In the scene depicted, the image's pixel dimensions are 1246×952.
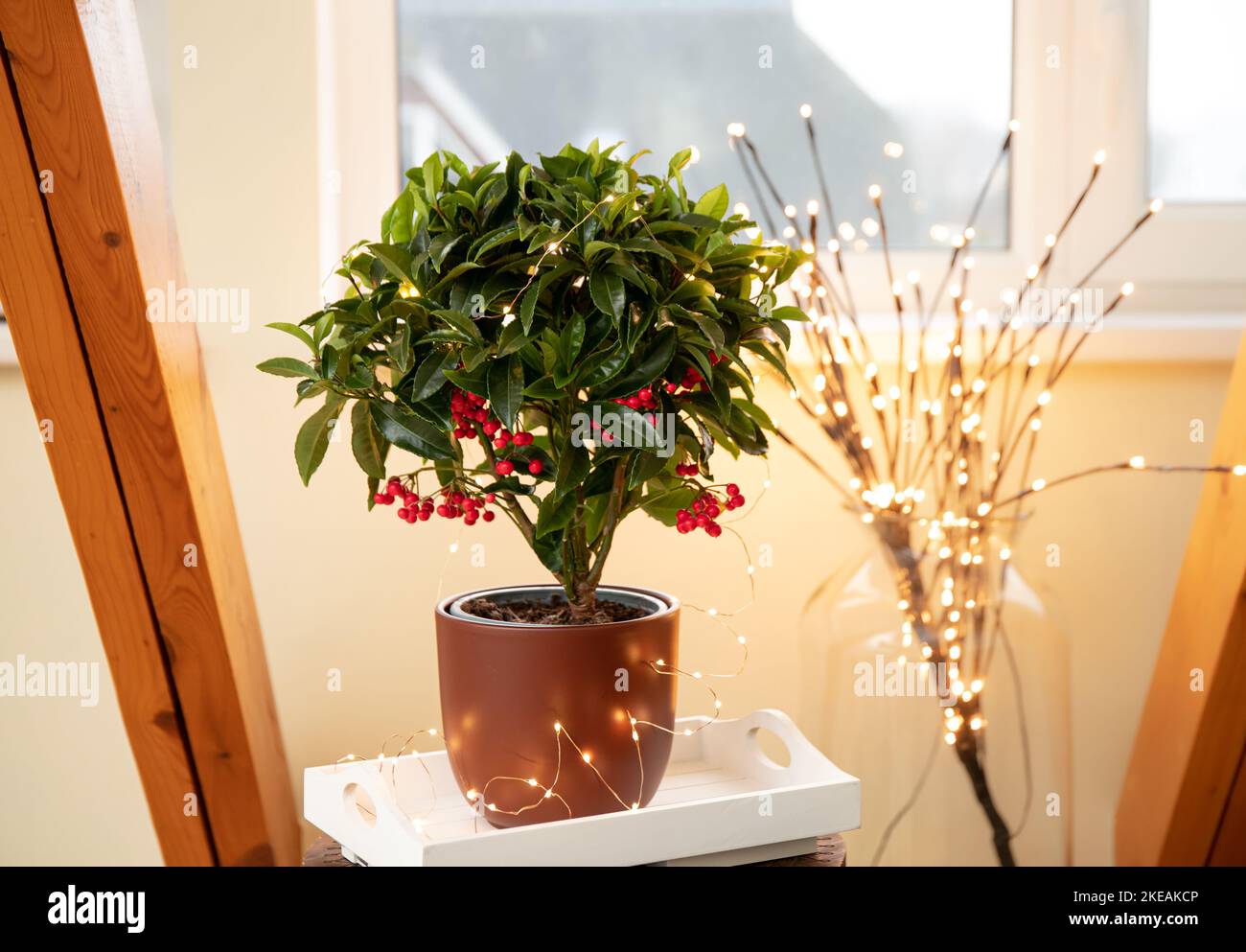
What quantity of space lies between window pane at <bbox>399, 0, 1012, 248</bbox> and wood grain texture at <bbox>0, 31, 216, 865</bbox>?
66 cm

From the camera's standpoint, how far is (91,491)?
102 cm

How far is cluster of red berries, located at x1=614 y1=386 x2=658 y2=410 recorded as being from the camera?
2.56ft

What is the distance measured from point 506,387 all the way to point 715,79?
3.04 ft

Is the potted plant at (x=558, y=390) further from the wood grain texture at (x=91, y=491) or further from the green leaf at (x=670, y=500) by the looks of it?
the wood grain texture at (x=91, y=491)

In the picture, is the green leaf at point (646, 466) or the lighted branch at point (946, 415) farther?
the lighted branch at point (946, 415)

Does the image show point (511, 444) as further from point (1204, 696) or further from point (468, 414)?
point (1204, 696)

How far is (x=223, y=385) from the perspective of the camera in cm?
139

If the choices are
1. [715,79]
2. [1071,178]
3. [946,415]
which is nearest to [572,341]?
[946,415]

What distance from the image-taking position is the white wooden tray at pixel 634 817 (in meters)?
0.79

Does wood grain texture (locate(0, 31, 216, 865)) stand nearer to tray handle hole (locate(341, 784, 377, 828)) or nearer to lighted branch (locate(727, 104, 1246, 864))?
tray handle hole (locate(341, 784, 377, 828))

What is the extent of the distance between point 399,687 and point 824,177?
920 mm

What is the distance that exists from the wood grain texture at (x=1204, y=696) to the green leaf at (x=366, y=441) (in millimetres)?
943

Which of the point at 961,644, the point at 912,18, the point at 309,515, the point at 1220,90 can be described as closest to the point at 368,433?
the point at 309,515

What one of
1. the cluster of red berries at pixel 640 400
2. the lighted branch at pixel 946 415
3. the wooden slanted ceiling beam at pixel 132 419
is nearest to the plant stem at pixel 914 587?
the lighted branch at pixel 946 415
